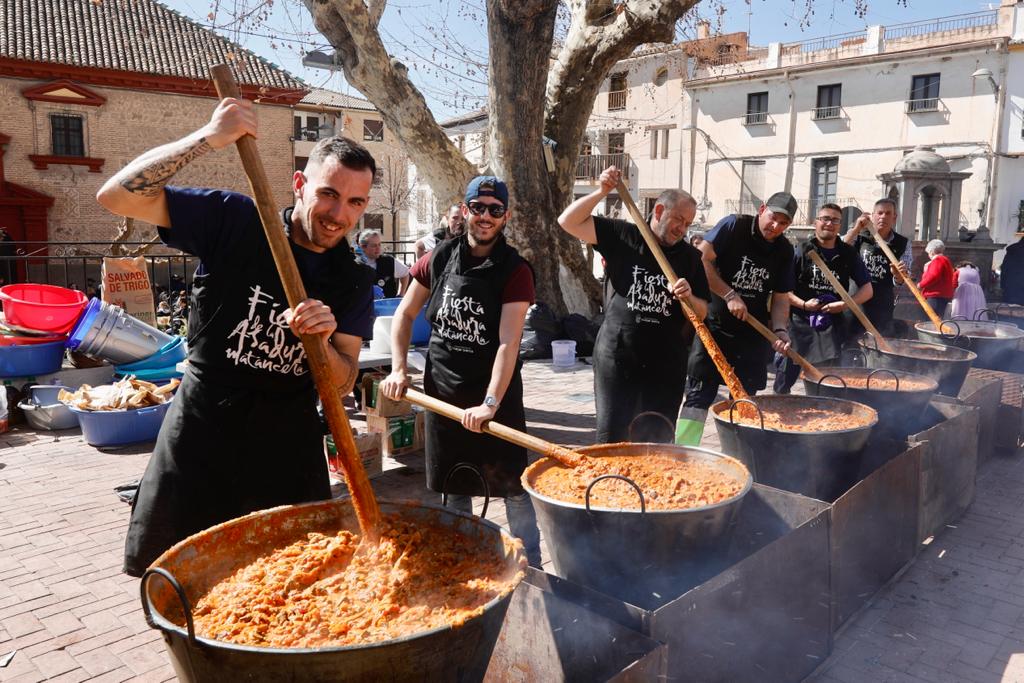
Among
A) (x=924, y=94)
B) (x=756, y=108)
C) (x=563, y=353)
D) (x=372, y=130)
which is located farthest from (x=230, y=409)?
(x=372, y=130)

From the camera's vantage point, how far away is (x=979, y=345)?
251 inches

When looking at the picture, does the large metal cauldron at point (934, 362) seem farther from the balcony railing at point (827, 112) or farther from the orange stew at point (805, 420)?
the balcony railing at point (827, 112)

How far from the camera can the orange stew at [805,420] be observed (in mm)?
3625

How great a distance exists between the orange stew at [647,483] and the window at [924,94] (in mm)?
30445

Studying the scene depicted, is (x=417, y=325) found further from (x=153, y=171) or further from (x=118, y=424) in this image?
(x=153, y=171)

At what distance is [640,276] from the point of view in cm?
416

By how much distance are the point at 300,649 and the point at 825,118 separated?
33502 mm

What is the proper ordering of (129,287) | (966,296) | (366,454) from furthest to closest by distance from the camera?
(966,296) < (129,287) < (366,454)

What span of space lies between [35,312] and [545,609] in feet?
21.1

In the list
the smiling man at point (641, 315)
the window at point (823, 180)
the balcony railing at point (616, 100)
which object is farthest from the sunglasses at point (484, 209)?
the balcony railing at point (616, 100)

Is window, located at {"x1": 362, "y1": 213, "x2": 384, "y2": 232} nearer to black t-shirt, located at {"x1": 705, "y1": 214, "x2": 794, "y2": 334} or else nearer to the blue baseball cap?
black t-shirt, located at {"x1": 705, "y1": 214, "x2": 794, "y2": 334}

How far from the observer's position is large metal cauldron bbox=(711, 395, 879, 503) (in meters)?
3.43

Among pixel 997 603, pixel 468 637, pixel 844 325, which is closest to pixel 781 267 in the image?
pixel 844 325

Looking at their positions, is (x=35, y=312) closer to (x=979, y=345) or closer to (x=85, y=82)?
(x=979, y=345)
